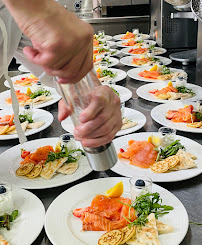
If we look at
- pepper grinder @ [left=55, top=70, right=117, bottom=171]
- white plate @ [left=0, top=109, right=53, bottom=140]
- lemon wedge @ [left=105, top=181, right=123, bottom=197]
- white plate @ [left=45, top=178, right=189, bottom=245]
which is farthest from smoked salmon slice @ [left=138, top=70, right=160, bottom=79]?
pepper grinder @ [left=55, top=70, right=117, bottom=171]

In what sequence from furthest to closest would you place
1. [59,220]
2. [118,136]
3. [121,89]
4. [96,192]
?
[121,89] < [118,136] < [96,192] < [59,220]

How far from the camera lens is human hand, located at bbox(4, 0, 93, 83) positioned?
54cm

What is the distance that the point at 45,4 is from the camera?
556 millimetres

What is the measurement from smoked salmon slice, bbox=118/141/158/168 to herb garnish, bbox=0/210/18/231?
23.1 inches

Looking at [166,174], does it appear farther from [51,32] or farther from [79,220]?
[51,32]

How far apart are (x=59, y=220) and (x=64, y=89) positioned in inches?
30.9

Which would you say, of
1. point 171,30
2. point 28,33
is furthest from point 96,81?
point 171,30

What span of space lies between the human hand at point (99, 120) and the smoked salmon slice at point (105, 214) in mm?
659

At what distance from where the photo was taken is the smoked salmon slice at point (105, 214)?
4.38 feet

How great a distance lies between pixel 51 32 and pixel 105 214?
96cm

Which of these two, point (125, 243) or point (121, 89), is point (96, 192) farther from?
point (121, 89)

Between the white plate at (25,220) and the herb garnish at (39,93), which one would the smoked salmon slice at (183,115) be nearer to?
the herb garnish at (39,93)

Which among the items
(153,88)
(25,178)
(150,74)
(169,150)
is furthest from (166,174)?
(150,74)

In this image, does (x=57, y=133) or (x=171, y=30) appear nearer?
(x=57, y=133)
